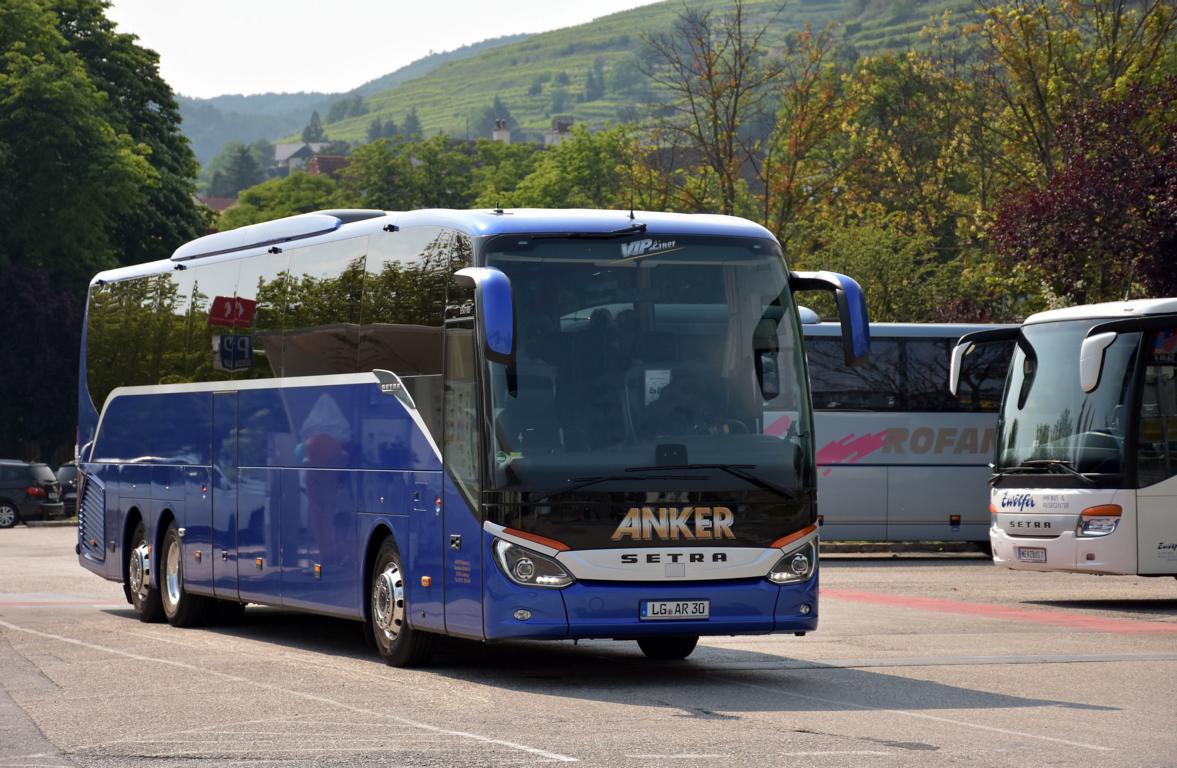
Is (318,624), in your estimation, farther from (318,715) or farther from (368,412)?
(318,715)

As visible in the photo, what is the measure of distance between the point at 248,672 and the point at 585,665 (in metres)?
2.53

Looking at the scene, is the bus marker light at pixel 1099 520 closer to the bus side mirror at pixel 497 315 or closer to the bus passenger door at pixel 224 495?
the bus passenger door at pixel 224 495

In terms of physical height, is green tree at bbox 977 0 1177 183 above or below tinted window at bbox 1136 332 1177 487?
above

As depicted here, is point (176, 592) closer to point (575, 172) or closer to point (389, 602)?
point (389, 602)

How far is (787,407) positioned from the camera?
14.1 meters

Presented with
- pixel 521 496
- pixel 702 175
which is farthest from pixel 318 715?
pixel 702 175

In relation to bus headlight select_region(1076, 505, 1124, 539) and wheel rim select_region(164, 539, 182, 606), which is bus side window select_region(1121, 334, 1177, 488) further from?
wheel rim select_region(164, 539, 182, 606)

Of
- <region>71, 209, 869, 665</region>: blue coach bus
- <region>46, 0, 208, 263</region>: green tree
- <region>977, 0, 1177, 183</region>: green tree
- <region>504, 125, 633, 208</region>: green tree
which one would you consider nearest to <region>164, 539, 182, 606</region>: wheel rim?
<region>71, 209, 869, 665</region>: blue coach bus

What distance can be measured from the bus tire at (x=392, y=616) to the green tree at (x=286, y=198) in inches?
3910

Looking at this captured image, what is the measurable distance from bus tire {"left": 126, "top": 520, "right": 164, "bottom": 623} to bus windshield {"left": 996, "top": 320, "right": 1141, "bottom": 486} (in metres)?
9.21

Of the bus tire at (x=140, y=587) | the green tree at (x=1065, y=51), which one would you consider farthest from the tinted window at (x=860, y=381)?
the bus tire at (x=140, y=587)

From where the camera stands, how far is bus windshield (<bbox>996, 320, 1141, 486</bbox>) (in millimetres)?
21500

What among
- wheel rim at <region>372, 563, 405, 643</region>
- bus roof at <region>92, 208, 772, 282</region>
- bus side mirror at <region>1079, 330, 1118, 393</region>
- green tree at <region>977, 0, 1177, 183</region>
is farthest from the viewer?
green tree at <region>977, 0, 1177, 183</region>

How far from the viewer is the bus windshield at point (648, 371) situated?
1354 centimetres
